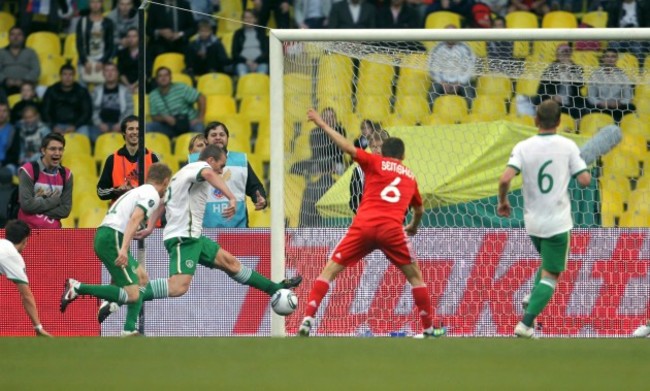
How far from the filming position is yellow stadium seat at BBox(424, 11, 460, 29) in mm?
17438

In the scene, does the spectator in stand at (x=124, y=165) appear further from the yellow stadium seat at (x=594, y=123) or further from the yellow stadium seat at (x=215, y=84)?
the yellow stadium seat at (x=215, y=84)

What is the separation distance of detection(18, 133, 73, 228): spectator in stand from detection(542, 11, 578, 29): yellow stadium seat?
7.06 m

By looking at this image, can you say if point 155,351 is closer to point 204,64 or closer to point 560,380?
point 560,380

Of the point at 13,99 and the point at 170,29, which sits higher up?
the point at 170,29

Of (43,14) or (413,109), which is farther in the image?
(43,14)

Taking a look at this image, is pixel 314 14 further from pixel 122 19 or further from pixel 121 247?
pixel 121 247

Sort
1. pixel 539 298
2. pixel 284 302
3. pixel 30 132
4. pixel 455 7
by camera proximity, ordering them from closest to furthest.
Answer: pixel 539 298 → pixel 284 302 → pixel 30 132 → pixel 455 7

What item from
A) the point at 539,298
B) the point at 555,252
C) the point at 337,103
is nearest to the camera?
the point at 539,298

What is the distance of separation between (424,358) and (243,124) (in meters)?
9.17

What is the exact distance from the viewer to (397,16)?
17.3m

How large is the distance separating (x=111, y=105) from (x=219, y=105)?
141 cm

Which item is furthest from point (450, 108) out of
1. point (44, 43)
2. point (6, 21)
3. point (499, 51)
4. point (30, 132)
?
point (6, 21)

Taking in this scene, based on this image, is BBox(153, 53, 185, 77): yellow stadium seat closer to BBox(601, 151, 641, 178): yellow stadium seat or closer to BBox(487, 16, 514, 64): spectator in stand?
BBox(487, 16, 514, 64): spectator in stand

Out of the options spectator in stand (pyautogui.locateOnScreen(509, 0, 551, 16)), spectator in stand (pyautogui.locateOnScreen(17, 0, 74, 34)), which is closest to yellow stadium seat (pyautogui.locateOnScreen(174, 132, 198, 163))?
spectator in stand (pyautogui.locateOnScreen(17, 0, 74, 34))
